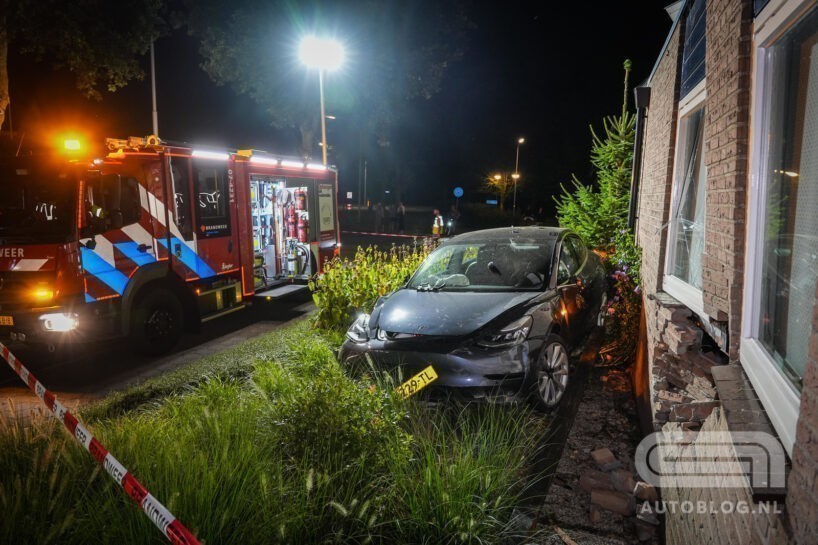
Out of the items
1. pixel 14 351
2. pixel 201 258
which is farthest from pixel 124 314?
pixel 14 351

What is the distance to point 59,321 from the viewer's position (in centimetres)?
591

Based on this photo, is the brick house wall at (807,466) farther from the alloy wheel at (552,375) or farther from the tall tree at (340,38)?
the tall tree at (340,38)

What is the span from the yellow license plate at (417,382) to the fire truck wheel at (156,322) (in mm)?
4434

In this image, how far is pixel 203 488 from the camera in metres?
2.57

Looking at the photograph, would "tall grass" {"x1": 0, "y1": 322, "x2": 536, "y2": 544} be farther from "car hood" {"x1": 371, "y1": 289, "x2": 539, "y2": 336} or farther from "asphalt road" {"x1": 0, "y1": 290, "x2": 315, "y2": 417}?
"asphalt road" {"x1": 0, "y1": 290, "x2": 315, "y2": 417}

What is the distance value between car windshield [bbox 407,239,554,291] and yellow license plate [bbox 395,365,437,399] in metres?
1.33

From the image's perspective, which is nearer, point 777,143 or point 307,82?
A: point 777,143

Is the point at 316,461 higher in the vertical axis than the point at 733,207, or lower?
lower

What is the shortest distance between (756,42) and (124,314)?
6.78m

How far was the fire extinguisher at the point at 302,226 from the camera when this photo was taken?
10.8m

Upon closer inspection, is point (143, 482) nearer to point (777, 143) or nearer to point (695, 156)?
point (777, 143)

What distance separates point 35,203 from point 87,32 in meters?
11.4

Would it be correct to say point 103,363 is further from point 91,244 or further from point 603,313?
point 603,313

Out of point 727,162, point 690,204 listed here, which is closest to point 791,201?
point 727,162
